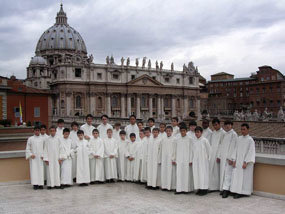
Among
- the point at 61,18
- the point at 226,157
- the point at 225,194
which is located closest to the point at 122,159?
the point at 226,157

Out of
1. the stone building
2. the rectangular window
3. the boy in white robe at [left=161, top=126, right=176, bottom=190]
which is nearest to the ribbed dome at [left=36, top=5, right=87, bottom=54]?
the stone building

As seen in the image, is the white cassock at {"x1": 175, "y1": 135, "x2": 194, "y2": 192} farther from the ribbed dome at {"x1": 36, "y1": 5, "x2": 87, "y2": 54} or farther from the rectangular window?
the ribbed dome at {"x1": 36, "y1": 5, "x2": 87, "y2": 54}

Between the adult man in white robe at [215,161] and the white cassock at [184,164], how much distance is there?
51 cm

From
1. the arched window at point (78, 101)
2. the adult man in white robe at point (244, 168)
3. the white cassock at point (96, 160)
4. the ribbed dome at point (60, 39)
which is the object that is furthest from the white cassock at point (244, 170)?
the ribbed dome at point (60, 39)

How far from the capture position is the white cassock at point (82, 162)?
27.8 ft

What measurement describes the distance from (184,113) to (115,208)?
63.9m

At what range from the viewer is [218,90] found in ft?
246

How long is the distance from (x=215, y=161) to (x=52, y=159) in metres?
4.32

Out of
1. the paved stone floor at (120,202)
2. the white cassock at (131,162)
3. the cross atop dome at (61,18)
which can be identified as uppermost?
the cross atop dome at (61,18)

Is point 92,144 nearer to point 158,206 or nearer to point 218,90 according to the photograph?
point 158,206

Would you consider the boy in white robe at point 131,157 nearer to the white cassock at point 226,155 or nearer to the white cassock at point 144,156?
the white cassock at point 144,156

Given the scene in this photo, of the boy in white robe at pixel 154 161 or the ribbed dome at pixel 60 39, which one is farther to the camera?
the ribbed dome at pixel 60 39

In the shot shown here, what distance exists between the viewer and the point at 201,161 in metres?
7.56

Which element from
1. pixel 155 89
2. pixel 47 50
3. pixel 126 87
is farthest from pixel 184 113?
pixel 47 50
